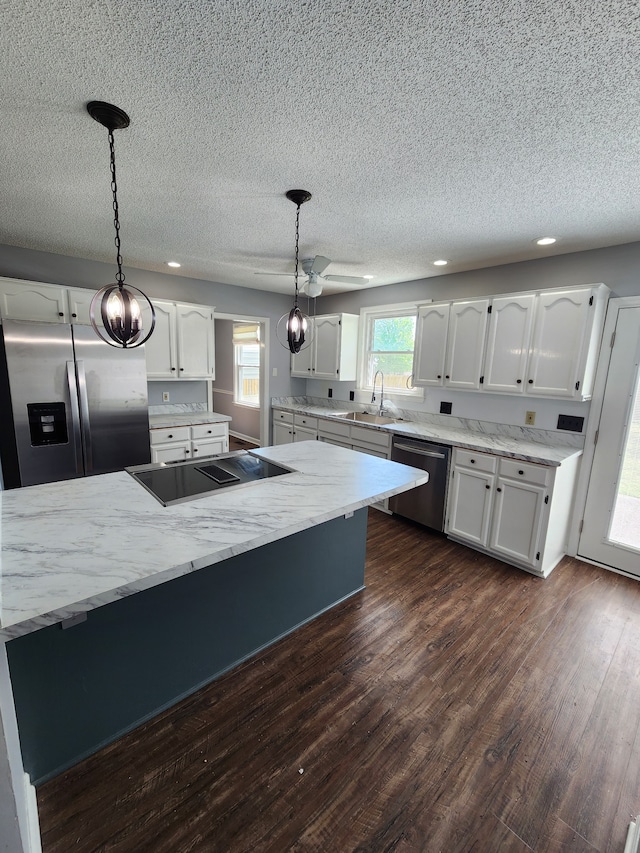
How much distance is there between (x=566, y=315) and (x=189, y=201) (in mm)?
2731

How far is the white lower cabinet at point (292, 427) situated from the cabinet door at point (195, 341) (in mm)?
1214

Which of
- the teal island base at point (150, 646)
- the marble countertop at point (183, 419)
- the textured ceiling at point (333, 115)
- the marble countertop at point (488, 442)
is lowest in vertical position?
the teal island base at point (150, 646)

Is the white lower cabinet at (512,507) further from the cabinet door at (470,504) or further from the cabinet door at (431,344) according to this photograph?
the cabinet door at (431,344)

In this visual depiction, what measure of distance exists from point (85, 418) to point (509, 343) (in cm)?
359

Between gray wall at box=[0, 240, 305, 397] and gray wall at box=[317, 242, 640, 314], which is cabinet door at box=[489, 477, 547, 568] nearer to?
gray wall at box=[317, 242, 640, 314]

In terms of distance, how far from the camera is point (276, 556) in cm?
198

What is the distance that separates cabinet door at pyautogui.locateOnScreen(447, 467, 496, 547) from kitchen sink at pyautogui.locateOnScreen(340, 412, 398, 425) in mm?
1211

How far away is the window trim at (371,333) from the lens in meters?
4.17

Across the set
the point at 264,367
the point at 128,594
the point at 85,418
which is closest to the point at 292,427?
the point at 264,367

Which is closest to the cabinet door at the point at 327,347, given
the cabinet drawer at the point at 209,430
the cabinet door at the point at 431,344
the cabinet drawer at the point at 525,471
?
the cabinet door at the point at 431,344

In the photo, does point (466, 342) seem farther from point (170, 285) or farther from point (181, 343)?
point (170, 285)

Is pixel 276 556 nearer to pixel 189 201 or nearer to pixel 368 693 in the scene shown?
pixel 368 693

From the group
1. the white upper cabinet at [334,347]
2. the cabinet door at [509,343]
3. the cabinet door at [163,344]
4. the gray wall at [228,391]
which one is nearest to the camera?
the cabinet door at [509,343]

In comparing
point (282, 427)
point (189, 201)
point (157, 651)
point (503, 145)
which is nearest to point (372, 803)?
point (157, 651)
